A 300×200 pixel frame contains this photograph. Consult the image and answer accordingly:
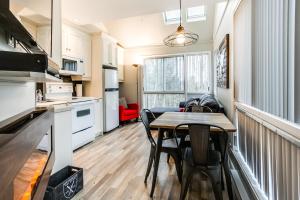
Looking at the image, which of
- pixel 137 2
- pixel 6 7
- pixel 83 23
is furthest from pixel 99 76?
pixel 6 7

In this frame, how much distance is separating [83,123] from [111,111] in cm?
122

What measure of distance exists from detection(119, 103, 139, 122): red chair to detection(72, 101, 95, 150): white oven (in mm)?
1413

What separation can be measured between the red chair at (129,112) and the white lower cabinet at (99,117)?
964 millimetres

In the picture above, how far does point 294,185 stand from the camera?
1.08m

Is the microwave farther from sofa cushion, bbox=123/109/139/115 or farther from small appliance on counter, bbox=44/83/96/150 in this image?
sofa cushion, bbox=123/109/139/115

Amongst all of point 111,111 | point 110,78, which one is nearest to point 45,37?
point 110,78

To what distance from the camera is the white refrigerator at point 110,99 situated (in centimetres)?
470

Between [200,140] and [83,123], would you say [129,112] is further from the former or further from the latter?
[200,140]

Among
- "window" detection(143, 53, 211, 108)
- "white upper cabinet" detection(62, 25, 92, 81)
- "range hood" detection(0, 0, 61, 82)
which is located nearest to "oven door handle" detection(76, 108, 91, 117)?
"white upper cabinet" detection(62, 25, 92, 81)

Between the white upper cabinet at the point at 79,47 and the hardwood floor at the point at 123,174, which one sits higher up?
the white upper cabinet at the point at 79,47

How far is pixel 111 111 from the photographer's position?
493cm

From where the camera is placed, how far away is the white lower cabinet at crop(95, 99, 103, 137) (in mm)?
4438

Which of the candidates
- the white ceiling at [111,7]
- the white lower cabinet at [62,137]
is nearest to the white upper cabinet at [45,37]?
the white lower cabinet at [62,137]

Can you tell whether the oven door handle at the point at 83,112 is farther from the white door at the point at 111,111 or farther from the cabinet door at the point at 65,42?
the cabinet door at the point at 65,42
